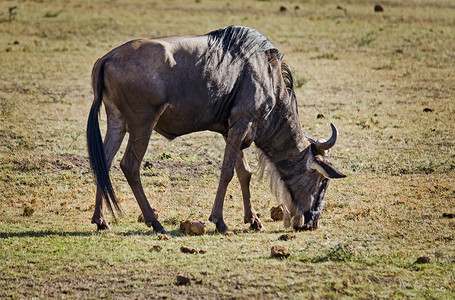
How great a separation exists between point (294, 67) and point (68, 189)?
9226 millimetres

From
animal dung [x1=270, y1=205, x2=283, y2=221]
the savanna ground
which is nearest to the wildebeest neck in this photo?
animal dung [x1=270, y1=205, x2=283, y2=221]

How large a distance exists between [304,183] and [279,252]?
4.85ft

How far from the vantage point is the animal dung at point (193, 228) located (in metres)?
6.98

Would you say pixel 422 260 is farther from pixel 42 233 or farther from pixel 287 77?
pixel 42 233

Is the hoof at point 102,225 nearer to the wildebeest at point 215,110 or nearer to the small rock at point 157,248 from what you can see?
the wildebeest at point 215,110

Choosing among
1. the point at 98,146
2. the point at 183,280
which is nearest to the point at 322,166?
the point at 98,146

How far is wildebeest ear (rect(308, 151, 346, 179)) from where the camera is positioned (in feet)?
23.7

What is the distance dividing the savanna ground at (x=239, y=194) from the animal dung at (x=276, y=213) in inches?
3.0

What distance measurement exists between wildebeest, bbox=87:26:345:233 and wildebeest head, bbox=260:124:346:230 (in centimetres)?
1

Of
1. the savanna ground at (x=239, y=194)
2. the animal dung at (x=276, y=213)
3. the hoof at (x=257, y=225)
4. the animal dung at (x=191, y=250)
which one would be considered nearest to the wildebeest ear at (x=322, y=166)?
the savanna ground at (x=239, y=194)

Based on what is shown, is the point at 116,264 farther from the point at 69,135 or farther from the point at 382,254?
the point at 69,135

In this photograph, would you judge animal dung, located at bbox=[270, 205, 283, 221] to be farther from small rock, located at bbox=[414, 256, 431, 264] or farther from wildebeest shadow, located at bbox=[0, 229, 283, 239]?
small rock, located at bbox=[414, 256, 431, 264]

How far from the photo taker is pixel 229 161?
727 cm

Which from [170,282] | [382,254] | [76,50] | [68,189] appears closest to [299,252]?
[382,254]
